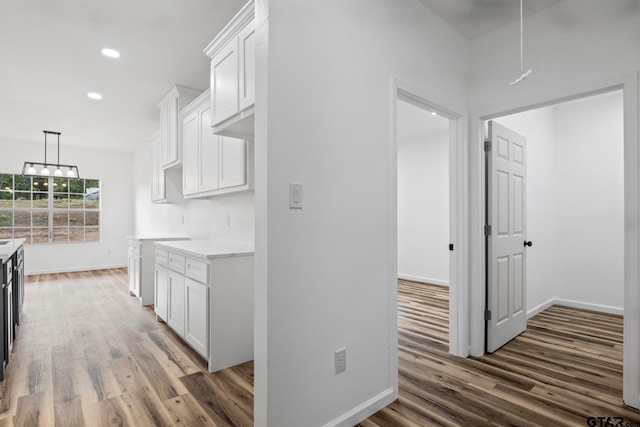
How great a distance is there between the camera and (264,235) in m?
1.54

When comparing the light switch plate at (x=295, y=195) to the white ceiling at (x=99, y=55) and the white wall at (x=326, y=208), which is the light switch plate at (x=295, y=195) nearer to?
the white wall at (x=326, y=208)

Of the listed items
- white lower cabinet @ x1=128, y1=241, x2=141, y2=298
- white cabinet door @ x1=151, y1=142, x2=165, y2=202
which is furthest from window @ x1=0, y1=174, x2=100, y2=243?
white cabinet door @ x1=151, y1=142, x2=165, y2=202

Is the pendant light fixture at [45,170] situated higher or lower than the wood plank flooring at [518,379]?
higher

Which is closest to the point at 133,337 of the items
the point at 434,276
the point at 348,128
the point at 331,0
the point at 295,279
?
the point at 295,279

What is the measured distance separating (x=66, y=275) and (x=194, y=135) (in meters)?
5.31

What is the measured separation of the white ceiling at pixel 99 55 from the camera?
2557 mm

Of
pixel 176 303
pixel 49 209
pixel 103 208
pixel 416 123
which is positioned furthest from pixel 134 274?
pixel 416 123

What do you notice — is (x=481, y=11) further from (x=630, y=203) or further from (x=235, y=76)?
(x=235, y=76)

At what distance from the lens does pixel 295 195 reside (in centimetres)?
163

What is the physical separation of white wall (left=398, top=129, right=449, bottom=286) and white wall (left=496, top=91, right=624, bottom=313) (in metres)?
1.49

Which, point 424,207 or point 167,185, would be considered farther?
point 424,207

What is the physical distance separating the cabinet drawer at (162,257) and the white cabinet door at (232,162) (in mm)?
996

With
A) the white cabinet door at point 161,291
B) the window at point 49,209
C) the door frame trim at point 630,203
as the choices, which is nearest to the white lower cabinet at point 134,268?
the white cabinet door at point 161,291

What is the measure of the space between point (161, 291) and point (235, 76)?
253 cm
